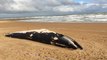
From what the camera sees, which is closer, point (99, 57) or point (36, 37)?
point (99, 57)

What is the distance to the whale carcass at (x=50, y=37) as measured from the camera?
464 inches

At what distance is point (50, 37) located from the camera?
494 inches

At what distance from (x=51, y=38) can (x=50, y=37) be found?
151mm

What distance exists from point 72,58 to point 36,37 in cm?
371

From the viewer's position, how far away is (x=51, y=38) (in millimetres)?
12422

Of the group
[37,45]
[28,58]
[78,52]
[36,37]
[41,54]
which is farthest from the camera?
[36,37]

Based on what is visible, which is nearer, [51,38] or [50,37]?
[51,38]

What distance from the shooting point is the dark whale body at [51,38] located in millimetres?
11773

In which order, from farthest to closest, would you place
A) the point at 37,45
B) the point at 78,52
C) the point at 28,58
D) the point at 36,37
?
the point at 36,37, the point at 37,45, the point at 78,52, the point at 28,58

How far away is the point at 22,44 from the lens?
11836 mm

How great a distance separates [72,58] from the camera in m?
9.84

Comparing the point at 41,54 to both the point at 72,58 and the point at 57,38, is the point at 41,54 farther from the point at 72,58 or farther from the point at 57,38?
the point at 57,38

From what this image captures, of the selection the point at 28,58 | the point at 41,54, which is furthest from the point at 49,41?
the point at 28,58

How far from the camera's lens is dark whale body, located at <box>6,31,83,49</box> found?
38.6ft
